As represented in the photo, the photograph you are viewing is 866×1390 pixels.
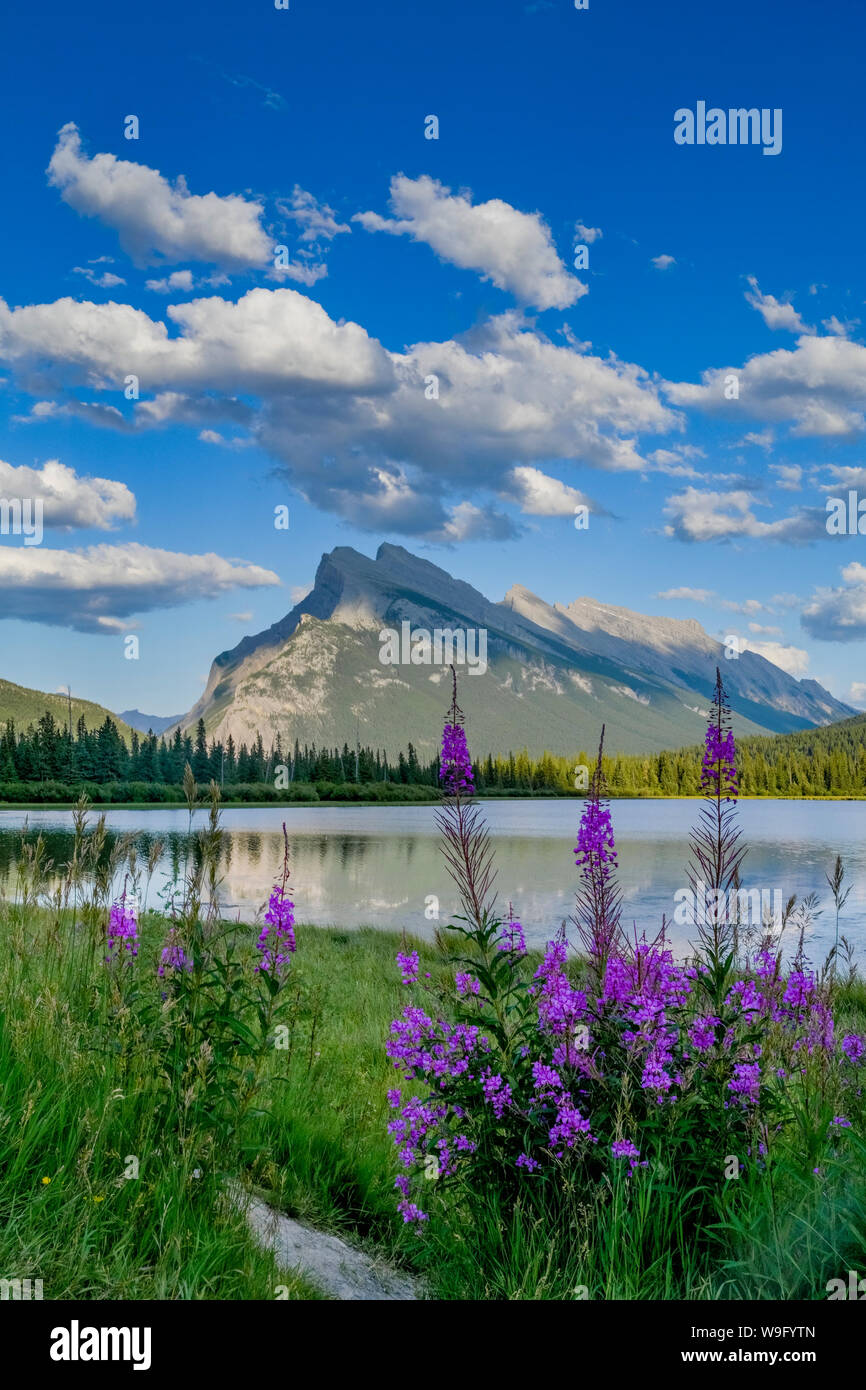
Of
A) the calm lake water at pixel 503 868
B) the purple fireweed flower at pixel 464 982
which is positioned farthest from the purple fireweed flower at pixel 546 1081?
the calm lake water at pixel 503 868

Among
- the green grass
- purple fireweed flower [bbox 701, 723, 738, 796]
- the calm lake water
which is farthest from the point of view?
the calm lake water

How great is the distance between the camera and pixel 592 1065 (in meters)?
4.34

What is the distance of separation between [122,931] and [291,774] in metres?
158

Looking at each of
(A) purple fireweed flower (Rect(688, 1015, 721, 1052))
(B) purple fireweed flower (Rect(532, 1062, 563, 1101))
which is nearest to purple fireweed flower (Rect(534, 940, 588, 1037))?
(B) purple fireweed flower (Rect(532, 1062, 563, 1101))

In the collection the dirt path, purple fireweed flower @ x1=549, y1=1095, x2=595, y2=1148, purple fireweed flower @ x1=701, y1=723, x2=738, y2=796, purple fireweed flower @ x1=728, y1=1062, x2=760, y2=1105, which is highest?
purple fireweed flower @ x1=701, y1=723, x2=738, y2=796

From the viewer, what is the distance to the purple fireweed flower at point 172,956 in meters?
5.24

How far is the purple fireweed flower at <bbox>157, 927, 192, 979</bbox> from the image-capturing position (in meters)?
5.24

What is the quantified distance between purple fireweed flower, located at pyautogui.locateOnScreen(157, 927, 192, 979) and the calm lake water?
21.2ft

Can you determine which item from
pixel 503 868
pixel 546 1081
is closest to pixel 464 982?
pixel 546 1081

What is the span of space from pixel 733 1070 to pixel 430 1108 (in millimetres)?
1793

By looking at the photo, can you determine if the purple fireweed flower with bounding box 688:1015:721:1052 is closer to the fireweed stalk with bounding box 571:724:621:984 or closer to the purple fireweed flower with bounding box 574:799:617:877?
the fireweed stalk with bounding box 571:724:621:984

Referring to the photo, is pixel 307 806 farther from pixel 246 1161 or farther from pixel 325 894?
pixel 246 1161

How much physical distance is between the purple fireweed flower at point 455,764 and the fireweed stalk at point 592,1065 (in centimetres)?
1

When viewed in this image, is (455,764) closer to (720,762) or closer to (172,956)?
(720,762)
